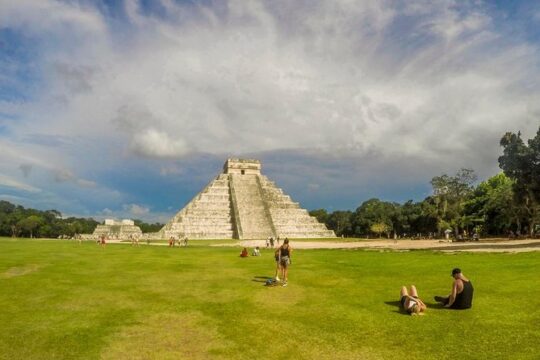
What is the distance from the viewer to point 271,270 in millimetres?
19844

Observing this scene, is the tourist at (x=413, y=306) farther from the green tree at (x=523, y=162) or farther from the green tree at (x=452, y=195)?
the green tree at (x=452, y=195)

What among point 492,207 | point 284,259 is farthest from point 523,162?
point 492,207

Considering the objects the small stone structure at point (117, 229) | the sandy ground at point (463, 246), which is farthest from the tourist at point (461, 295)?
the small stone structure at point (117, 229)

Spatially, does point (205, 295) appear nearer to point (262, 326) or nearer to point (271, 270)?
point (262, 326)

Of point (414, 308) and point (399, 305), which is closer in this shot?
point (414, 308)

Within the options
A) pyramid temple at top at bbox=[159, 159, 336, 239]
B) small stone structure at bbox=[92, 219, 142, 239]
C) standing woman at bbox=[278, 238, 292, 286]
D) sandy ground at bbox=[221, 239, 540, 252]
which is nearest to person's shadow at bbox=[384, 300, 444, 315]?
standing woman at bbox=[278, 238, 292, 286]

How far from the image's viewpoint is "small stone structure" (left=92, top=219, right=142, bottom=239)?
84.4 m

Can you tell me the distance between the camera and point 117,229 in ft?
295

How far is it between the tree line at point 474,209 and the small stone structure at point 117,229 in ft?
171

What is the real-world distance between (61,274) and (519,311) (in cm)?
1638

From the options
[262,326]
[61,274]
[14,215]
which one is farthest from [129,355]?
[14,215]

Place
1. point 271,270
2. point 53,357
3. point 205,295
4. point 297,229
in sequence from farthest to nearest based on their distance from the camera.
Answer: point 297,229 → point 271,270 → point 205,295 → point 53,357

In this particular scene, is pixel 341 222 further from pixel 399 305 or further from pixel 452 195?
pixel 399 305

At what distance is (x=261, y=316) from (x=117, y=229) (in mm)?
84679
